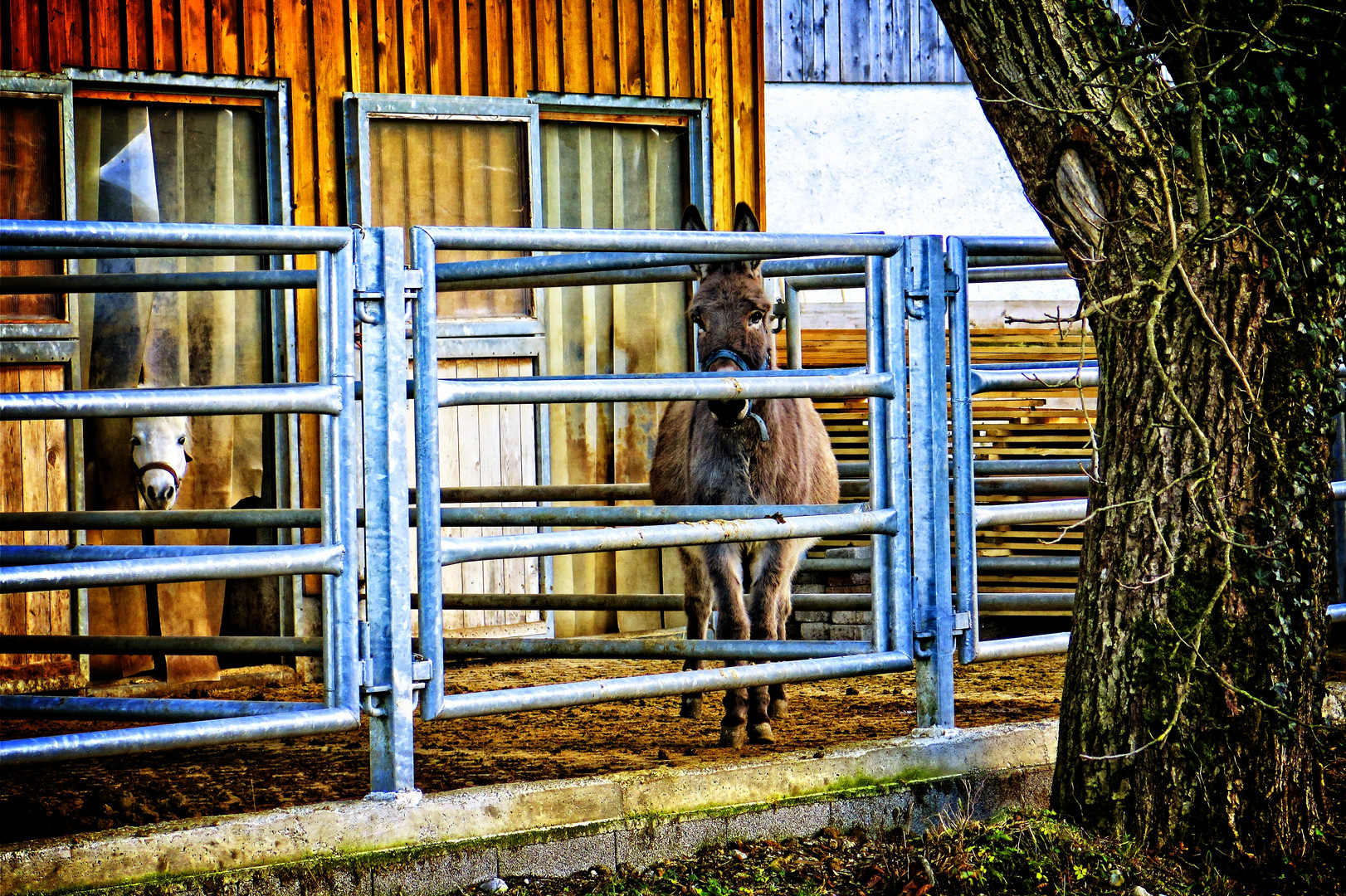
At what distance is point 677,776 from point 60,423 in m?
3.74

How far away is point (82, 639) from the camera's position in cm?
450

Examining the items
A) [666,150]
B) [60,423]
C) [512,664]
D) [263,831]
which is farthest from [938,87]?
[263,831]

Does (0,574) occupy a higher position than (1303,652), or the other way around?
(0,574)

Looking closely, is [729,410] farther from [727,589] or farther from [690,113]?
[690,113]

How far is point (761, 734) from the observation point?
469cm

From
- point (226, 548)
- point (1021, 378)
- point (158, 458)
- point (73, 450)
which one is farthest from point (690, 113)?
point (226, 548)

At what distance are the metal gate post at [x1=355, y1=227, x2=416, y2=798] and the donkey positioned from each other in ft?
5.03

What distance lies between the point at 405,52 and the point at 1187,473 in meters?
4.59

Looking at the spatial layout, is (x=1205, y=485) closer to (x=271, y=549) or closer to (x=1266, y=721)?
(x=1266, y=721)

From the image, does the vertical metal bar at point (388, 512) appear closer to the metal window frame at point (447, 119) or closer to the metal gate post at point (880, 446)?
the metal gate post at point (880, 446)

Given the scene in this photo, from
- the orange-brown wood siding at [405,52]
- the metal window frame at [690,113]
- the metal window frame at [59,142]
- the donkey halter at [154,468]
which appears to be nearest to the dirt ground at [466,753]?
the donkey halter at [154,468]

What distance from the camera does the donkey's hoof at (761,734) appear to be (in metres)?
4.68

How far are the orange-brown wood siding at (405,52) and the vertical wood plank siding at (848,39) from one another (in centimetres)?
709

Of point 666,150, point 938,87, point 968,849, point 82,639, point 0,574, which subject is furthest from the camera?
point 938,87
